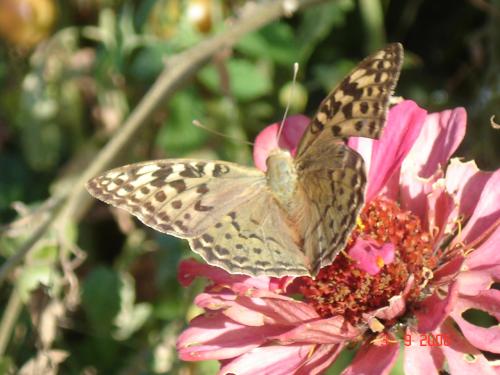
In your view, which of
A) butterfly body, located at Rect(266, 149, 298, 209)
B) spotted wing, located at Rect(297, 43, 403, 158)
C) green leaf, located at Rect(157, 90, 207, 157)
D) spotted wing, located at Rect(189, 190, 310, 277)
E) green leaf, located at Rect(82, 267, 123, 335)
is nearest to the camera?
spotted wing, located at Rect(297, 43, 403, 158)

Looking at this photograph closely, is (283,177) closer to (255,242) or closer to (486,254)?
(255,242)

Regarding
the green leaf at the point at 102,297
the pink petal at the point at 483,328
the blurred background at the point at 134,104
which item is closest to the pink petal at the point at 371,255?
the pink petal at the point at 483,328

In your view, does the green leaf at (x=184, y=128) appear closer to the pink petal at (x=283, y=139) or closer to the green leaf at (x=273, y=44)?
the green leaf at (x=273, y=44)

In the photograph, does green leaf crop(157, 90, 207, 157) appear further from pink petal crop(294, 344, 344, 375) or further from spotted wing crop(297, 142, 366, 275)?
pink petal crop(294, 344, 344, 375)

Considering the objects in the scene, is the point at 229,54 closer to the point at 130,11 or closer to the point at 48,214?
the point at 130,11

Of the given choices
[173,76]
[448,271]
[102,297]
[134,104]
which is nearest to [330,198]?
[448,271]

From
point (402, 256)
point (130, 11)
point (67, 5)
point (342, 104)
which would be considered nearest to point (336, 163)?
point (342, 104)

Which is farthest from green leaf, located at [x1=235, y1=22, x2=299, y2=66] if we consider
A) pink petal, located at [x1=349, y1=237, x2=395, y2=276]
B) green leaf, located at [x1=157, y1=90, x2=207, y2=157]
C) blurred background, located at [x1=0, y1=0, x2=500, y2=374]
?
pink petal, located at [x1=349, y1=237, x2=395, y2=276]
